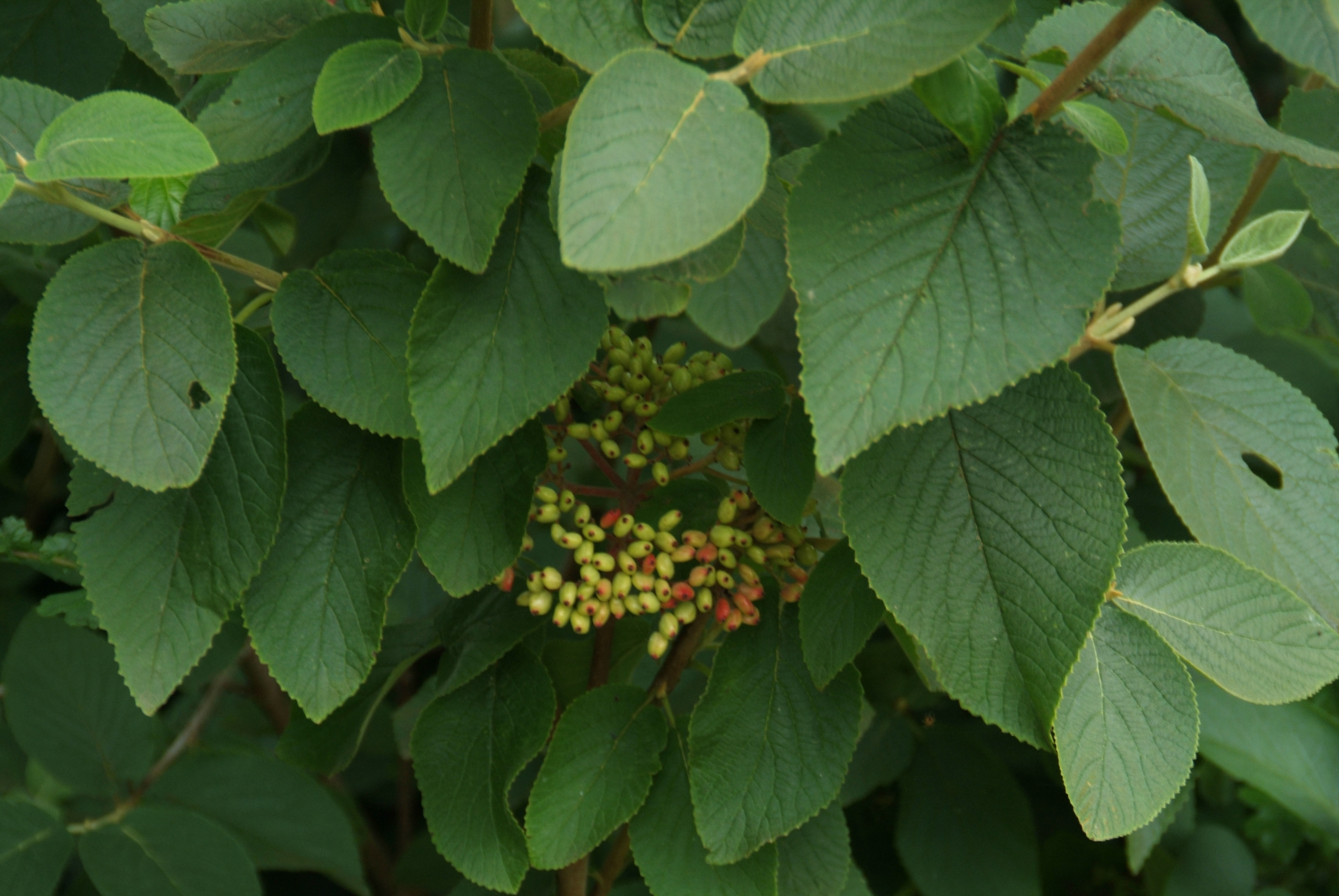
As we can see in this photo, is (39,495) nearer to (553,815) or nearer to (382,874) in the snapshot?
(382,874)

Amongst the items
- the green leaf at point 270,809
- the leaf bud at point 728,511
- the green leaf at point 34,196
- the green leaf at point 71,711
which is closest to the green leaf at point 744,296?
the leaf bud at point 728,511

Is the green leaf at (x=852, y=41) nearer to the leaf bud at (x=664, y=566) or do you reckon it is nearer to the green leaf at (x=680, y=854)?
the leaf bud at (x=664, y=566)

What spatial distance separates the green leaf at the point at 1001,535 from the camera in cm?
50

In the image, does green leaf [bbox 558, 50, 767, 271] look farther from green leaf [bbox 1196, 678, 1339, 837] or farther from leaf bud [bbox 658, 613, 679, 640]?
green leaf [bbox 1196, 678, 1339, 837]

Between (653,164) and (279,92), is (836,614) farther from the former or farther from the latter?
(279,92)

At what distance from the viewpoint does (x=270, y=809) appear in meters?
0.98

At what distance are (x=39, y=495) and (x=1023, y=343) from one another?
1.30 metres

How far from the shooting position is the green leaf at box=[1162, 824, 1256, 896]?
976 mm

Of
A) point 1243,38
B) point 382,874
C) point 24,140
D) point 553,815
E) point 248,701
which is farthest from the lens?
point 1243,38

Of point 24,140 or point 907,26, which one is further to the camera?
point 24,140

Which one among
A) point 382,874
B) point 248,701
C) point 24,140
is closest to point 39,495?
point 248,701

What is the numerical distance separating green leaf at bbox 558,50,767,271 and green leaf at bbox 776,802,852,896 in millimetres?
485

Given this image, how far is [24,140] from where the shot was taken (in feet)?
1.83

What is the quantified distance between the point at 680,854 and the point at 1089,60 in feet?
1.70
